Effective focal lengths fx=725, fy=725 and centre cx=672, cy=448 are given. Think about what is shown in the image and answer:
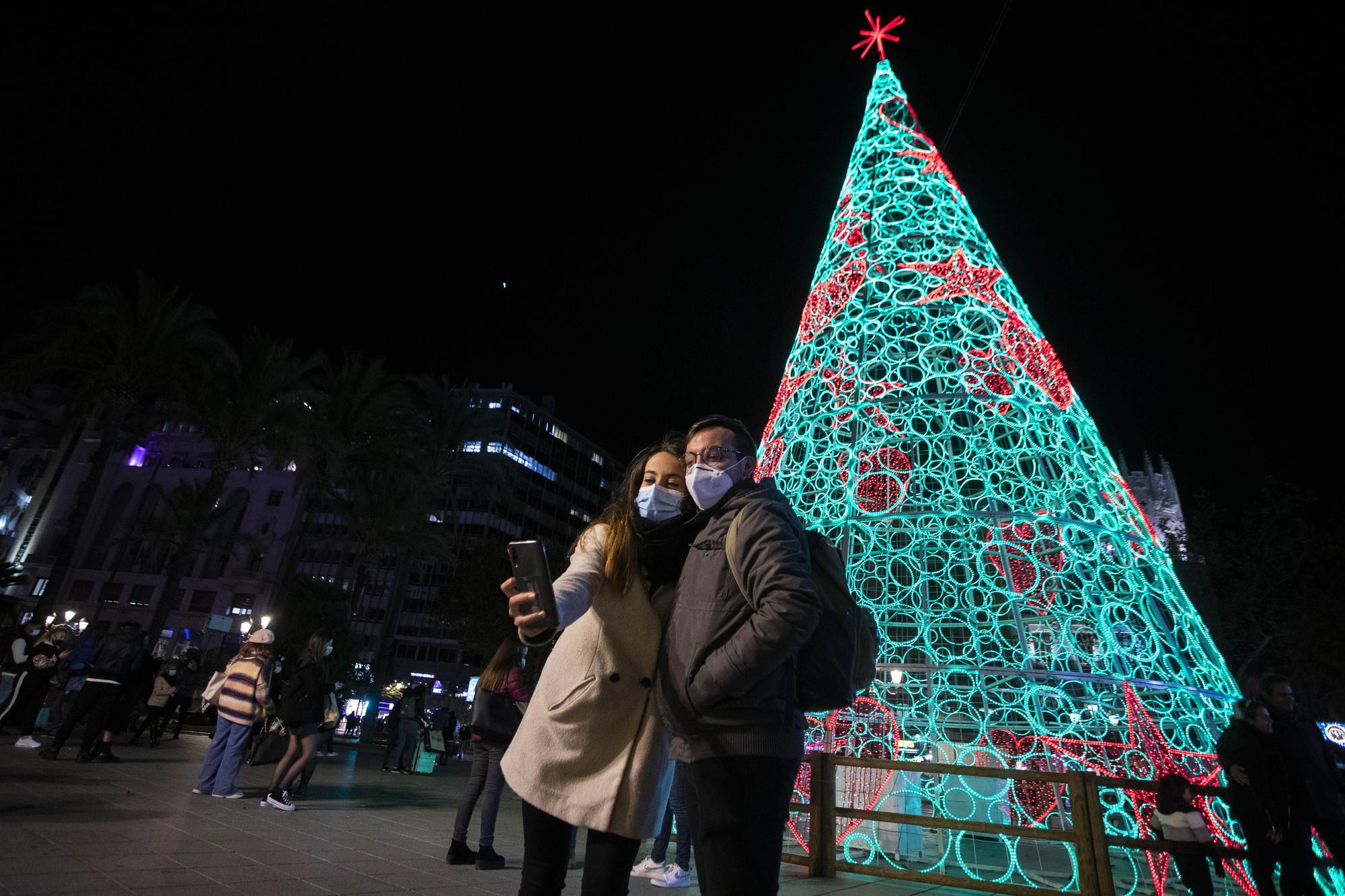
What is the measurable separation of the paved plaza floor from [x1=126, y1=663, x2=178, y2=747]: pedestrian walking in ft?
9.02

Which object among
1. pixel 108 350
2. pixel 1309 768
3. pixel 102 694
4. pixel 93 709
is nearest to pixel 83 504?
pixel 108 350

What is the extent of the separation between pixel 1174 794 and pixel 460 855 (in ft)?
16.1

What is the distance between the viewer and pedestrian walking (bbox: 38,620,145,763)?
800 centimetres

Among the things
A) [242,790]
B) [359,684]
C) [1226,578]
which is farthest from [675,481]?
[359,684]

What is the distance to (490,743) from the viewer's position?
484 centimetres

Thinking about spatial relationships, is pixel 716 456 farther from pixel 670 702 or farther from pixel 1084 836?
pixel 1084 836

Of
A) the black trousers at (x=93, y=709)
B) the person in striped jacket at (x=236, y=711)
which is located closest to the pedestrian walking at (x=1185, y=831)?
the person in striped jacket at (x=236, y=711)

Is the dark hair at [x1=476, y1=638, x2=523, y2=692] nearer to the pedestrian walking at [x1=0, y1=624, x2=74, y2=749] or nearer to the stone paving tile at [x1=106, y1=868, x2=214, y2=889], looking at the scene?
the stone paving tile at [x1=106, y1=868, x2=214, y2=889]

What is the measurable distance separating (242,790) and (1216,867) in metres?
9.33

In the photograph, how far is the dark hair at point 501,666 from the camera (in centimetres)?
490

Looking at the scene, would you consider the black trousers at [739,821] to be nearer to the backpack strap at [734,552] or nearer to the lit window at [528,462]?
the backpack strap at [734,552]

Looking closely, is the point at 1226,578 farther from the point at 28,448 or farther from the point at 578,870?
the point at 28,448

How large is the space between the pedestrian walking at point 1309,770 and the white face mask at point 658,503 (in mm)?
5010

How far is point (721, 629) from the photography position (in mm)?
1910
